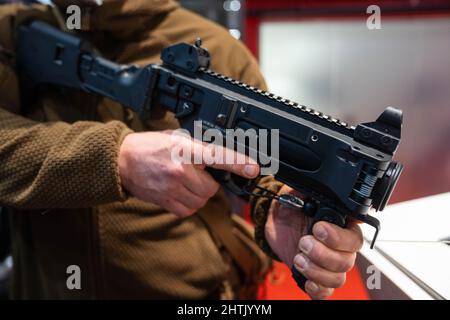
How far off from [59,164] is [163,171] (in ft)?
0.51

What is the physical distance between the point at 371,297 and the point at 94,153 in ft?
1.45

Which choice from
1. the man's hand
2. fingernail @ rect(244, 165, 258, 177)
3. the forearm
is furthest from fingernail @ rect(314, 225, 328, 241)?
the forearm

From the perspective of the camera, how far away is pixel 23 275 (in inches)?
31.6

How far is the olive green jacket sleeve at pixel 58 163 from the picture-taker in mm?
551

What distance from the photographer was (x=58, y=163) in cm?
56

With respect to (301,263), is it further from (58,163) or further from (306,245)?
(58,163)

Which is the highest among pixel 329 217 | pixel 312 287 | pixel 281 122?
pixel 281 122

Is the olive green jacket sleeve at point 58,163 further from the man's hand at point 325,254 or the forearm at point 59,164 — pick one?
the man's hand at point 325,254

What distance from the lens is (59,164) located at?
0.56 m

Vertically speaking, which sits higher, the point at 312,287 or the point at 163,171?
the point at 163,171

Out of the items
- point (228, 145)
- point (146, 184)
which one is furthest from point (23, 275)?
point (228, 145)

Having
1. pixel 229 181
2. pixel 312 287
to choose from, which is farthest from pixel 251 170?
pixel 312 287

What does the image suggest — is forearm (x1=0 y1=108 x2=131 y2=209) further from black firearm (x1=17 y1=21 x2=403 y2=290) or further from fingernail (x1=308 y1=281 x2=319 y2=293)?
fingernail (x1=308 y1=281 x2=319 y2=293)

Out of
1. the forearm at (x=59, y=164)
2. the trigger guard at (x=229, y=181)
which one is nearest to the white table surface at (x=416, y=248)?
the trigger guard at (x=229, y=181)
